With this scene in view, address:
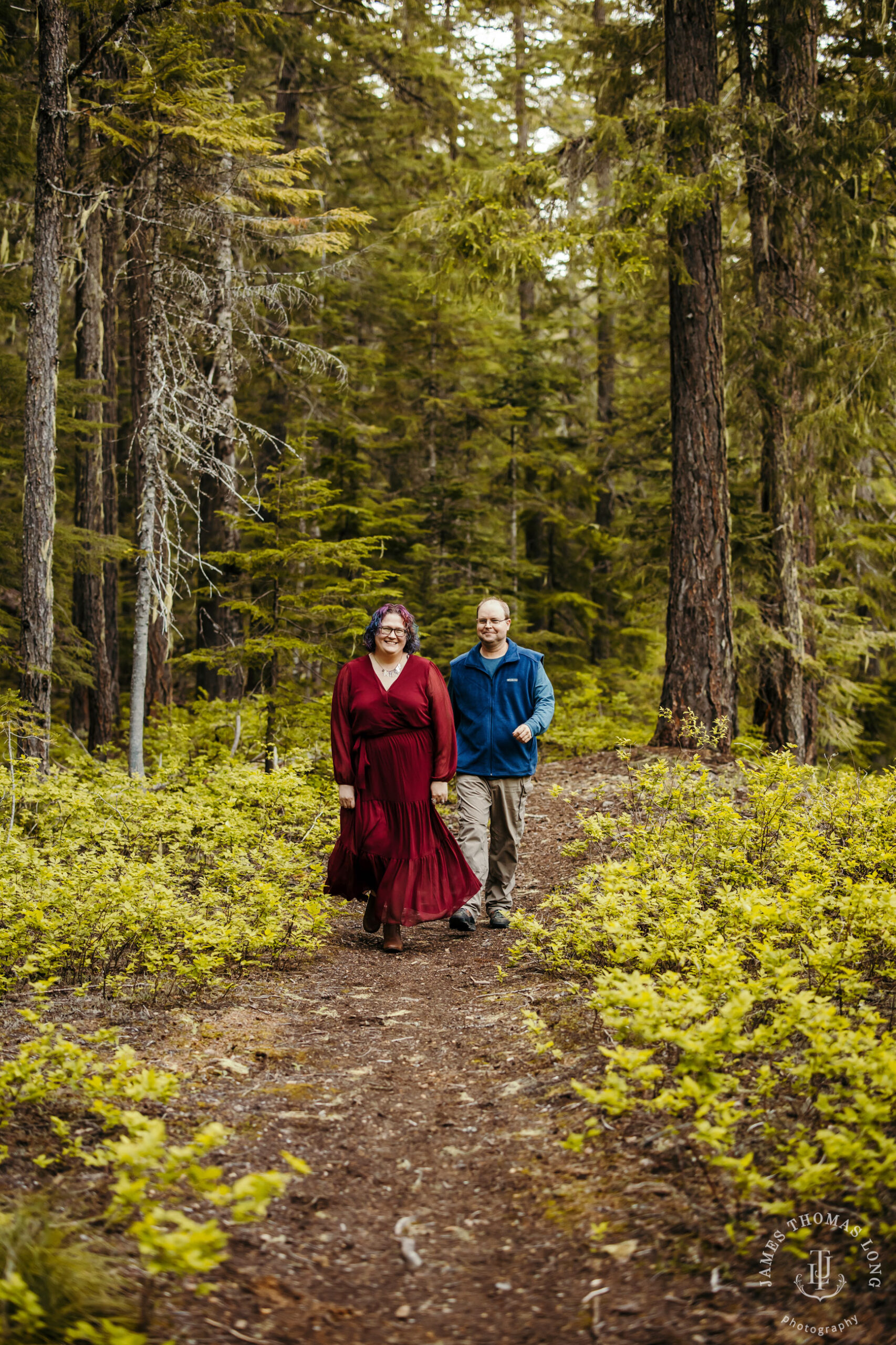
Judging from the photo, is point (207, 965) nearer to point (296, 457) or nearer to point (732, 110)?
point (296, 457)

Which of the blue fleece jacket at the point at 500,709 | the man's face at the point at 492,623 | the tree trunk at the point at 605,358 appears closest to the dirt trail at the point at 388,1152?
the blue fleece jacket at the point at 500,709

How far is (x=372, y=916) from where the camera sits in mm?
6297

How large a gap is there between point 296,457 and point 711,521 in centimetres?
435

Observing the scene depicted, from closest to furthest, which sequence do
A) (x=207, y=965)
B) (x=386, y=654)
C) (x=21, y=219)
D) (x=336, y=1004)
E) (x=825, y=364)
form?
(x=207, y=965), (x=336, y=1004), (x=386, y=654), (x=825, y=364), (x=21, y=219)

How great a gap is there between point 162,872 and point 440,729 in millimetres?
1942

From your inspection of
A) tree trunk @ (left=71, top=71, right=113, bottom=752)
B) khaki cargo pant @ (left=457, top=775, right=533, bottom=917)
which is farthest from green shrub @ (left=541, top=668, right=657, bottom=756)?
tree trunk @ (left=71, top=71, right=113, bottom=752)

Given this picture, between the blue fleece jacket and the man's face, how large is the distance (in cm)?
14

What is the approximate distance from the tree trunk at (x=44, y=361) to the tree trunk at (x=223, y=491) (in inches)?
60.1

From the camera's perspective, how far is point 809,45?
1128cm

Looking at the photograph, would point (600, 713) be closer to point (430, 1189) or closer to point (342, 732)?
point (342, 732)

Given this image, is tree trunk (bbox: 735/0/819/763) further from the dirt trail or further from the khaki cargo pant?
the dirt trail

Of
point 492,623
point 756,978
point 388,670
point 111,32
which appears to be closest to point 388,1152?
point 756,978

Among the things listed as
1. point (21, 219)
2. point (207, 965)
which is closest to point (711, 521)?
point (207, 965)

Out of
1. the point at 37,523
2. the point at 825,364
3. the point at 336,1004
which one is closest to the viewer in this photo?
the point at 336,1004
